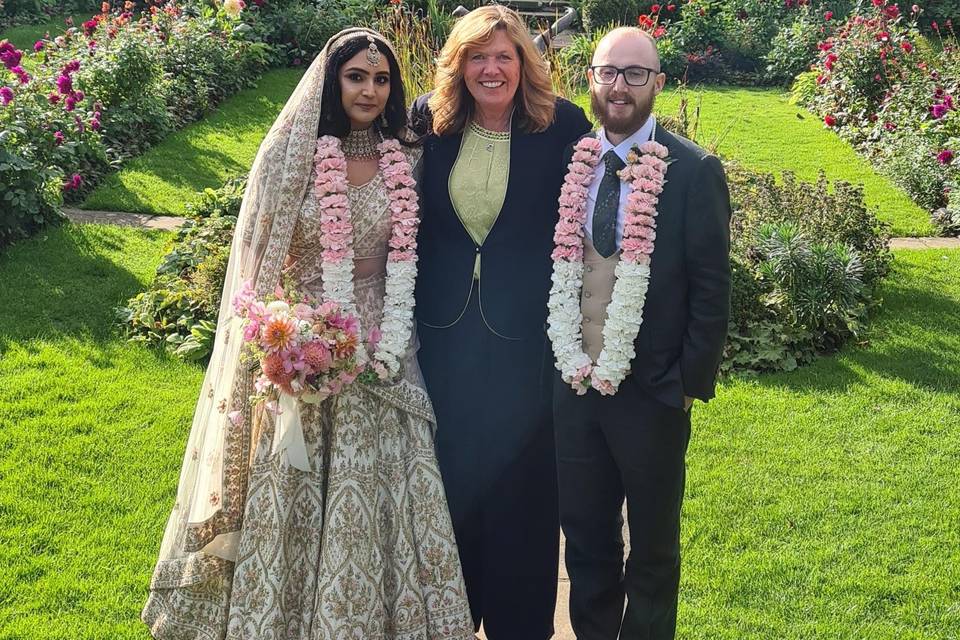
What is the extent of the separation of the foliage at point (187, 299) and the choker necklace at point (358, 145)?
2.44 meters

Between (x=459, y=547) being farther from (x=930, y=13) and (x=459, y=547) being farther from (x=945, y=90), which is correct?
(x=930, y=13)

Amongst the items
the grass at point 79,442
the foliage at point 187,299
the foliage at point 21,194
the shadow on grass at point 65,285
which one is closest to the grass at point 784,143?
the foliage at point 187,299

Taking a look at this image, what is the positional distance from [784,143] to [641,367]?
789 cm

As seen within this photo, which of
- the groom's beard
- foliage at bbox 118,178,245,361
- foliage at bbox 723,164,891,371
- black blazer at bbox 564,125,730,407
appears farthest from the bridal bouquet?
foliage at bbox 723,164,891,371

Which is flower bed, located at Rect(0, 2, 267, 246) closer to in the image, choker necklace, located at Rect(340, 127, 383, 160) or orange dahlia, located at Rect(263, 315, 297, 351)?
choker necklace, located at Rect(340, 127, 383, 160)

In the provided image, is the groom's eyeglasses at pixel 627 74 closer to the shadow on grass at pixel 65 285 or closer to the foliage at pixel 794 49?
the shadow on grass at pixel 65 285

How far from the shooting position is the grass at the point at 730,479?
378 centimetres

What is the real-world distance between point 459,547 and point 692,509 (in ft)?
4.31

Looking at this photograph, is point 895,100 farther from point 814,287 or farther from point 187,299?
point 187,299

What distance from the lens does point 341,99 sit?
3.33m

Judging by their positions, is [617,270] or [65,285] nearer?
[617,270]

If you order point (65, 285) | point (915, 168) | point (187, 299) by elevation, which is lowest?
point (65, 285)

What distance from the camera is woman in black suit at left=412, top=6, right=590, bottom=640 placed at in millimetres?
3420

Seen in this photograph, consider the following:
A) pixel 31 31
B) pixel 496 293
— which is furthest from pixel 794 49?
pixel 496 293
